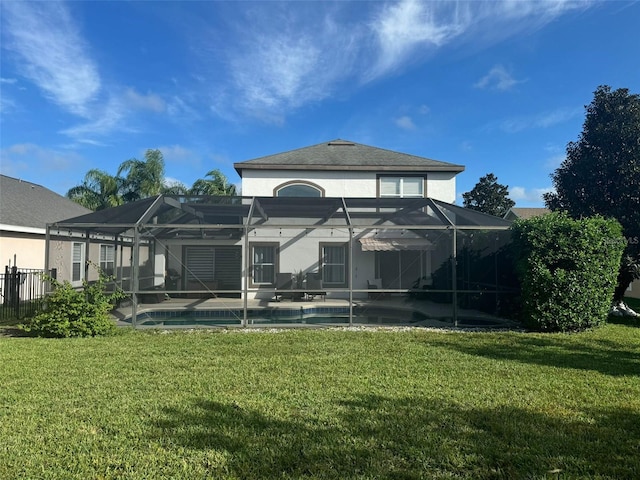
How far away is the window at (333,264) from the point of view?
1598 centimetres

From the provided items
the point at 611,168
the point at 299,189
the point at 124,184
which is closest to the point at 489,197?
the point at 299,189

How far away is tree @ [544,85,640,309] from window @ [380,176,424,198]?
614 cm

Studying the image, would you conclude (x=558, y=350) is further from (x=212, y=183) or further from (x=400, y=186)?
(x=212, y=183)

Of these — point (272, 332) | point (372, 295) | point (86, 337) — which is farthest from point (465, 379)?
point (372, 295)

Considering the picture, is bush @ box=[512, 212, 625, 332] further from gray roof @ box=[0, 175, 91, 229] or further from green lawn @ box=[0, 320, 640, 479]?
gray roof @ box=[0, 175, 91, 229]

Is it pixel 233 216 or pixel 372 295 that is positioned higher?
pixel 233 216

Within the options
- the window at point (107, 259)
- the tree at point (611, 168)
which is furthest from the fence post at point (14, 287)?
the tree at point (611, 168)

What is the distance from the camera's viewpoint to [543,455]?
375 cm

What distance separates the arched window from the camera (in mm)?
18547

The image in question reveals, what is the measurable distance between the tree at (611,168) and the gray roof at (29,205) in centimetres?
2032

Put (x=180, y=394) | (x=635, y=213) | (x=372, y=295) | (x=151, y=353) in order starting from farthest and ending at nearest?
1. (x=372, y=295)
2. (x=635, y=213)
3. (x=151, y=353)
4. (x=180, y=394)

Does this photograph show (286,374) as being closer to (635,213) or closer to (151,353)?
(151,353)

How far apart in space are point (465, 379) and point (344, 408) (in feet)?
7.59

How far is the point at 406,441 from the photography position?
3996 mm
